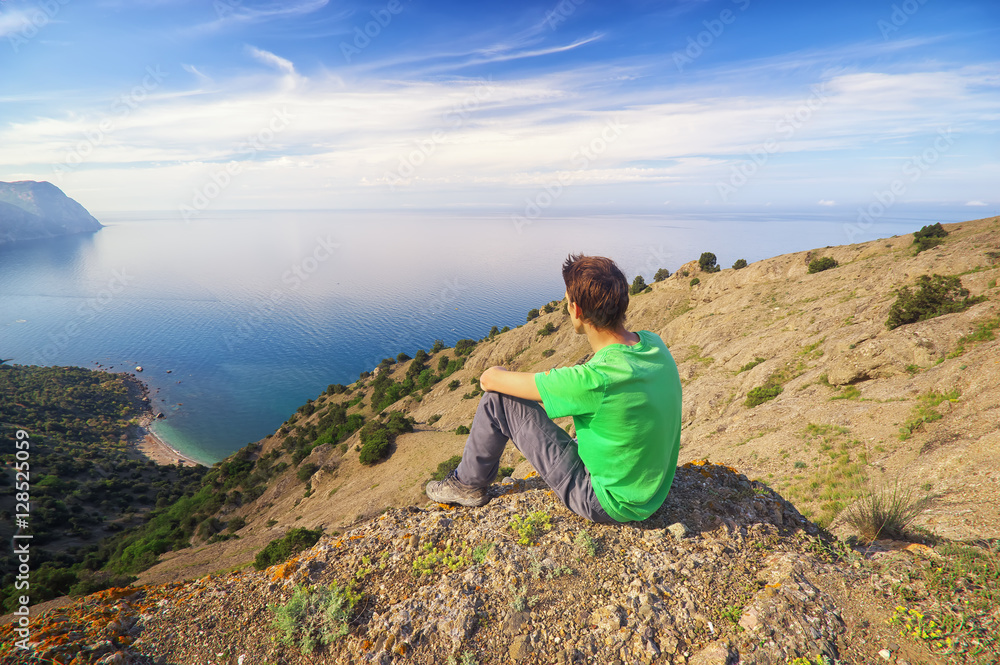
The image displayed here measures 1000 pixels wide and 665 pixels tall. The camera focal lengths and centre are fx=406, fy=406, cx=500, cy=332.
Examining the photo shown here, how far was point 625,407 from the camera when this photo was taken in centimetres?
372

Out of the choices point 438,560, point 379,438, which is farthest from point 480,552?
point 379,438

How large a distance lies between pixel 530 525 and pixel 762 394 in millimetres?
18815

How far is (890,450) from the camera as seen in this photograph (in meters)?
11.4

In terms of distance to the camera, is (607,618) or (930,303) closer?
(607,618)

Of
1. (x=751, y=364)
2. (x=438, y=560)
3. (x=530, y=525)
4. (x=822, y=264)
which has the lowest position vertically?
(x=751, y=364)

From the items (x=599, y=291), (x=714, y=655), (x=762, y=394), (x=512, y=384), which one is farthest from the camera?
(x=762, y=394)

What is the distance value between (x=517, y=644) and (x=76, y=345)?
204 metres

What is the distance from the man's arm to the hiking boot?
1857 millimetres

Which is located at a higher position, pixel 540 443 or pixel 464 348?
pixel 540 443

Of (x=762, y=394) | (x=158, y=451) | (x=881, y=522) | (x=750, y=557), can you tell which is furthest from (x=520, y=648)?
(x=158, y=451)

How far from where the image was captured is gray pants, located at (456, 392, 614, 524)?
4496 mm

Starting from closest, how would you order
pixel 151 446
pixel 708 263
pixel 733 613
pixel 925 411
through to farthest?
pixel 733 613 < pixel 925 411 < pixel 708 263 < pixel 151 446

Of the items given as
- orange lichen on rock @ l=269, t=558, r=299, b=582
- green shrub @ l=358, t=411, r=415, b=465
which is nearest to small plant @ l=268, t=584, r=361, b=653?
orange lichen on rock @ l=269, t=558, r=299, b=582

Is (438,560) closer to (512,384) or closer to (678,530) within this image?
(512,384)
